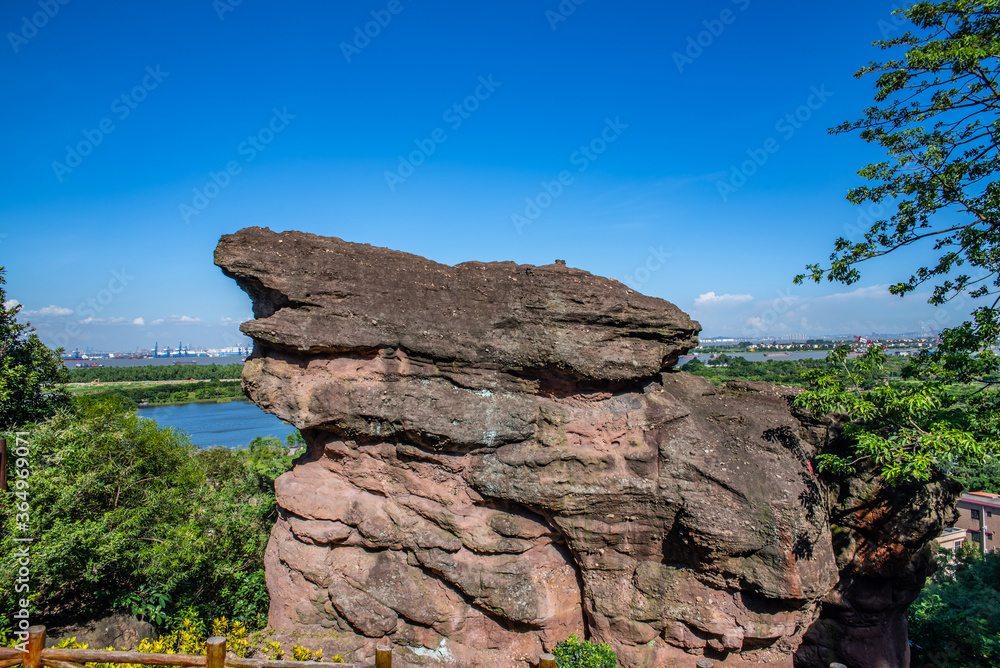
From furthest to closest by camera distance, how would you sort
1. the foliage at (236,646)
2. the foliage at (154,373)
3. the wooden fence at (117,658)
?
the foliage at (154,373) < the foliage at (236,646) < the wooden fence at (117,658)

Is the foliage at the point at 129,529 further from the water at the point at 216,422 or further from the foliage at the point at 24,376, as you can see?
the water at the point at 216,422

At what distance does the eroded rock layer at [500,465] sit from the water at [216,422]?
121 ft

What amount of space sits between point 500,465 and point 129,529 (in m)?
8.14

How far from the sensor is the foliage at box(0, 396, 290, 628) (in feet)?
31.6

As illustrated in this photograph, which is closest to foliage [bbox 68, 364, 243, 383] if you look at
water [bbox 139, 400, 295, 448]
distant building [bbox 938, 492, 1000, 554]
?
water [bbox 139, 400, 295, 448]

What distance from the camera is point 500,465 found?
8.84 metres

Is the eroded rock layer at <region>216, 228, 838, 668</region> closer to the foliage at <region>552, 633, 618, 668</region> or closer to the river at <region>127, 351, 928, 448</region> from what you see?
the foliage at <region>552, 633, 618, 668</region>

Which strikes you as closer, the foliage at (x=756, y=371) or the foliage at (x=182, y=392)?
the foliage at (x=756, y=371)

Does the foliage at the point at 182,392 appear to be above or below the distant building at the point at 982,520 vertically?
above

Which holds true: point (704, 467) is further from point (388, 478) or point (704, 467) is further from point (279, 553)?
point (279, 553)

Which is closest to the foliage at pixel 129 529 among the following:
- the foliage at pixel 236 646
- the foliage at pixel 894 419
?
the foliage at pixel 236 646

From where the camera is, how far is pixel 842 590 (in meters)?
8.86

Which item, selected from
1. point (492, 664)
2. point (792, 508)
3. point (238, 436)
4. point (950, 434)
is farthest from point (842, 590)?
point (238, 436)

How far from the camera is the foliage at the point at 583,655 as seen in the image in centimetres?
817
